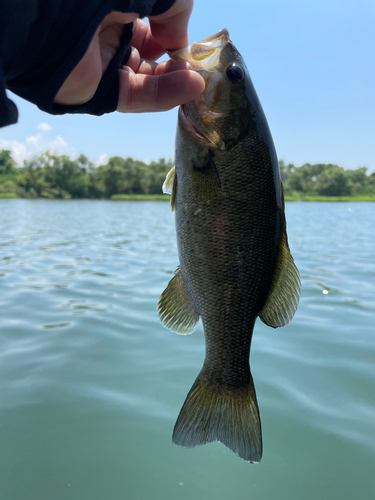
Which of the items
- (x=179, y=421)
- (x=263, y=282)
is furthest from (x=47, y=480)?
(x=263, y=282)

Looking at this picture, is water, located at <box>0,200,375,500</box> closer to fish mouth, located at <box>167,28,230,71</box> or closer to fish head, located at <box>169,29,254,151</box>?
fish head, located at <box>169,29,254,151</box>

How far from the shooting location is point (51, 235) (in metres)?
15.8

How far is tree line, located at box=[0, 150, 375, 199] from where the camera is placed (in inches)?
2798

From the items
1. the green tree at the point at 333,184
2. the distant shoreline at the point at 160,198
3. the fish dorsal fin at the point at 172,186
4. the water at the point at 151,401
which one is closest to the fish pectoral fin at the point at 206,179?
the fish dorsal fin at the point at 172,186

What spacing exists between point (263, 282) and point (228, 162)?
2.05 ft

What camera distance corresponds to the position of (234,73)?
6.60 feet

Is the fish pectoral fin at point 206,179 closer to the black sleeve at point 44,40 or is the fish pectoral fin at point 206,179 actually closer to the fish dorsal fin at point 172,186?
the fish dorsal fin at point 172,186

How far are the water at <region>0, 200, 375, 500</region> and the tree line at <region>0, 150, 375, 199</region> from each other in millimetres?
63141

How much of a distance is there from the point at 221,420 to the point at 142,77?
5.66 feet

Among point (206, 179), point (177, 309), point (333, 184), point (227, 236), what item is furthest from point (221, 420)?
point (333, 184)

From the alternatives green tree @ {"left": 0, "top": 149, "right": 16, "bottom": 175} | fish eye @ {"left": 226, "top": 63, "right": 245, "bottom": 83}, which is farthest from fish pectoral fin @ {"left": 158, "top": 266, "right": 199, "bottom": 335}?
green tree @ {"left": 0, "top": 149, "right": 16, "bottom": 175}

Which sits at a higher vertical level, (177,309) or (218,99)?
(218,99)

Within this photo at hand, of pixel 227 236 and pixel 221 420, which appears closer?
pixel 227 236

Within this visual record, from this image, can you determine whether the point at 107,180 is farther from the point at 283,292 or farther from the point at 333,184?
the point at 283,292
